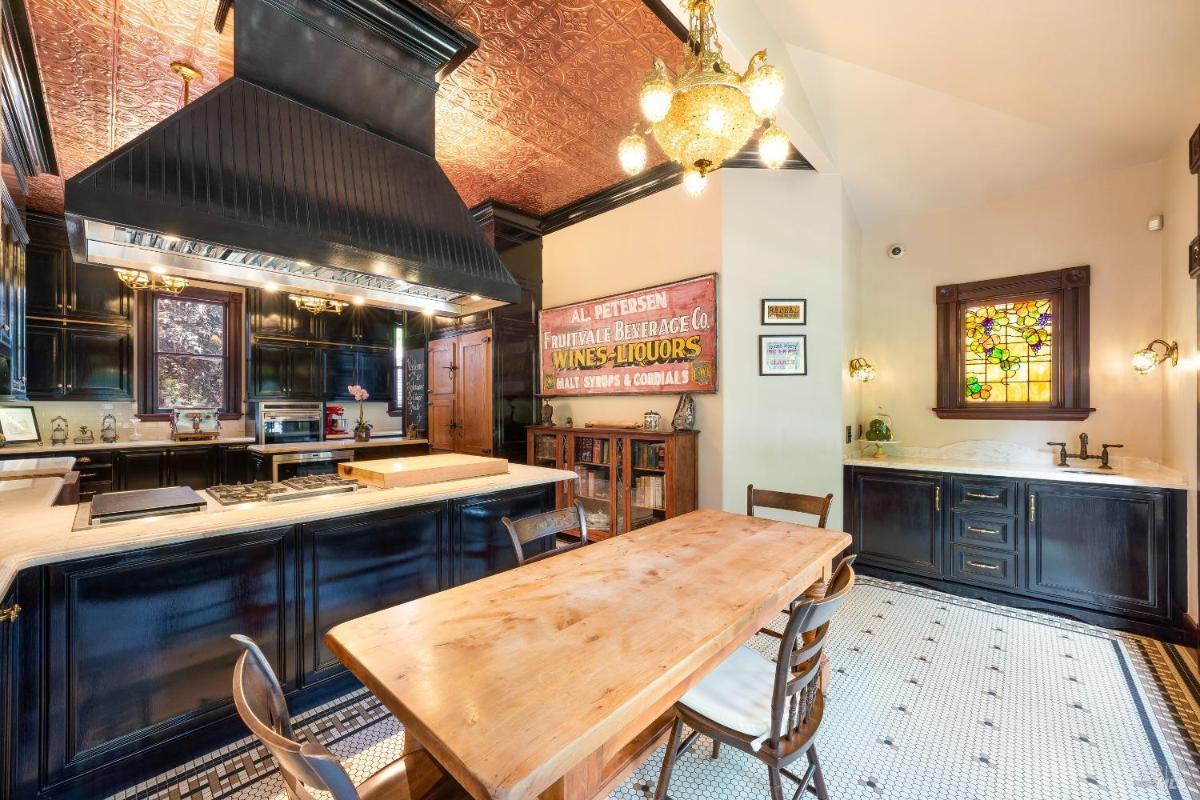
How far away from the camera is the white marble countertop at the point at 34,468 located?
2997 millimetres

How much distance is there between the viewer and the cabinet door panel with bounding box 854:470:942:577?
138 inches

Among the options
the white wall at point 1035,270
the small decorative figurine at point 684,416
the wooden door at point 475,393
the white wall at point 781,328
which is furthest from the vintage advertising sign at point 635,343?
the white wall at point 1035,270

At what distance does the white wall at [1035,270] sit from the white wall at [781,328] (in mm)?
949

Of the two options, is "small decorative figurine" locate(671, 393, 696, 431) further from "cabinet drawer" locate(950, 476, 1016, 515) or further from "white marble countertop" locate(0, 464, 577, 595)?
"cabinet drawer" locate(950, 476, 1016, 515)

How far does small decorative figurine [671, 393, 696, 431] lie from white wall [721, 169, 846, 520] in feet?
0.94

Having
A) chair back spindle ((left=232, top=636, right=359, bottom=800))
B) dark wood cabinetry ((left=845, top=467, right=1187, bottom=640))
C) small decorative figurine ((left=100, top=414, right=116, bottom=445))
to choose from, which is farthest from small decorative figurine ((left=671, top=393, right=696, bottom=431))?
small decorative figurine ((left=100, top=414, right=116, bottom=445))

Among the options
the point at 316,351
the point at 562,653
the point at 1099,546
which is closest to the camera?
the point at 562,653

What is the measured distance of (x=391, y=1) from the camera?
7.41 ft

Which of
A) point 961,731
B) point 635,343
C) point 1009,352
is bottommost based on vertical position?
point 961,731

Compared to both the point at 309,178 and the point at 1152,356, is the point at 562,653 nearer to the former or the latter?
the point at 309,178

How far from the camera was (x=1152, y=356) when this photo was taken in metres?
3.08

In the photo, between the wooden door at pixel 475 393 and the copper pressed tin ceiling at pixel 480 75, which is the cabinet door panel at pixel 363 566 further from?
the wooden door at pixel 475 393

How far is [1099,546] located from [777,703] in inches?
122

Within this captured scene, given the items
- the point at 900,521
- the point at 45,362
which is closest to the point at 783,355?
the point at 900,521
